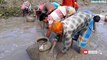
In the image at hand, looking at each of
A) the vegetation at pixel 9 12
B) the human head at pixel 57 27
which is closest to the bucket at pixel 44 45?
the human head at pixel 57 27

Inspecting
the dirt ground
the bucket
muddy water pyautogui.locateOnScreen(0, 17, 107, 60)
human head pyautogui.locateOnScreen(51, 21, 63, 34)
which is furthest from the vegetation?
human head pyautogui.locateOnScreen(51, 21, 63, 34)

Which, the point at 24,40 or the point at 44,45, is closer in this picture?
the point at 44,45

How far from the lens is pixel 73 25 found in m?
4.66

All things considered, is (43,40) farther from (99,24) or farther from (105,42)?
(99,24)

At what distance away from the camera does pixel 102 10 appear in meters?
11.2

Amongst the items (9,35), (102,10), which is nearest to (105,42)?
(9,35)

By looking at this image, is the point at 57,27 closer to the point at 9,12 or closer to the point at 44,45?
the point at 44,45

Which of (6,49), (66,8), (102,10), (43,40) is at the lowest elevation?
(102,10)

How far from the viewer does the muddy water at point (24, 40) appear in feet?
16.6

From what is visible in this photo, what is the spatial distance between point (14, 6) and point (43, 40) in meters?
6.55

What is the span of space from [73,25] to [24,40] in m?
2.42

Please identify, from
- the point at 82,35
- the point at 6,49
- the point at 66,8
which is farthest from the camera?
the point at 6,49

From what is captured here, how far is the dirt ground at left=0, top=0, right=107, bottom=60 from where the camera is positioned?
500 centimetres

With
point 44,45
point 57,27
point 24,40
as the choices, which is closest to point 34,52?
point 44,45
